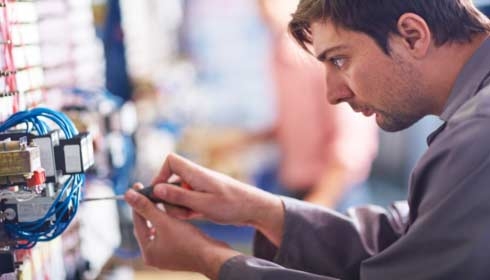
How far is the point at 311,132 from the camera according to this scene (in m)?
2.64

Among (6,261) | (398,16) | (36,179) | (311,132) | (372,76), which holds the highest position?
(398,16)

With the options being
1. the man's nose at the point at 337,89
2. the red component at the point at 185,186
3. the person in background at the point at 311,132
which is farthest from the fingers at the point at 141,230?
the person in background at the point at 311,132

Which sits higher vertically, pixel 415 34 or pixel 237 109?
pixel 415 34

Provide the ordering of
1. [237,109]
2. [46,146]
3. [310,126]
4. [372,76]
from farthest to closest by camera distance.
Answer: [237,109]
[310,126]
[372,76]
[46,146]

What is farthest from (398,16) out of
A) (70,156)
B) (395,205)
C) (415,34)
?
(70,156)

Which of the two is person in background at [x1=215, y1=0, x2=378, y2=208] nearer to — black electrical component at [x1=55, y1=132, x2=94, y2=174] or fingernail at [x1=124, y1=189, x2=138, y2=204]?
fingernail at [x1=124, y1=189, x2=138, y2=204]

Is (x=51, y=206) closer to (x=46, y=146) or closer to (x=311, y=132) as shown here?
(x=46, y=146)

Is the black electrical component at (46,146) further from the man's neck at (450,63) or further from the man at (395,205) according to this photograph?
the man's neck at (450,63)

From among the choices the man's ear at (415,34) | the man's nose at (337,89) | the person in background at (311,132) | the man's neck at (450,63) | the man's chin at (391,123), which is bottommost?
the person in background at (311,132)

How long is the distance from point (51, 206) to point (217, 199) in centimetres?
34

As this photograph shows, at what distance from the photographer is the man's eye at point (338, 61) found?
1184 mm

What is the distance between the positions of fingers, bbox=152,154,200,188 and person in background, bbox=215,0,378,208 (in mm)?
1267

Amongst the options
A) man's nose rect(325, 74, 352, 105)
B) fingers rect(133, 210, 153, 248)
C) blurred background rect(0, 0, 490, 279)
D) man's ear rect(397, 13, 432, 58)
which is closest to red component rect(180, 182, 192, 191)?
fingers rect(133, 210, 153, 248)

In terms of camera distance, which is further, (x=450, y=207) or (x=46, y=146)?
(x=46, y=146)
